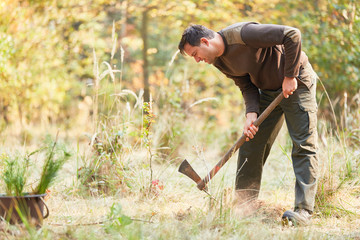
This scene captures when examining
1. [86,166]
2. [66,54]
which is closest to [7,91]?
[66,54]

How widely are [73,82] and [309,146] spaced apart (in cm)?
701

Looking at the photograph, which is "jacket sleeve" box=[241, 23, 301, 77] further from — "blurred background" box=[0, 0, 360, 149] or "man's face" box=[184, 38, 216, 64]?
"blurred background" box=[0, 0, 360, 149]

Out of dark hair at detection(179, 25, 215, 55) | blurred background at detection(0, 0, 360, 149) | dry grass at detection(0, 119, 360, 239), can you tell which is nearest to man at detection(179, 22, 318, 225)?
dark hair at detection(179, 25, 215, 55)

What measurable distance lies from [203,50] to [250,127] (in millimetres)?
668

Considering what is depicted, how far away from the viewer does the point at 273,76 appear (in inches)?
123

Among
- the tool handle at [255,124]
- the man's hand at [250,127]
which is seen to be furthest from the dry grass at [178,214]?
the man's hand at [250,127]

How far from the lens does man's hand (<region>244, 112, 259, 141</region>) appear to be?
10.1 ft

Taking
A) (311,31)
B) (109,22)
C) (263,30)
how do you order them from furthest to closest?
(109,22) < (311,31) < (263,30)

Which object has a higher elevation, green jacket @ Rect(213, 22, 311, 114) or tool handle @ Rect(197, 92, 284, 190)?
green jacket @ Rect(213, 22, 311, 114)

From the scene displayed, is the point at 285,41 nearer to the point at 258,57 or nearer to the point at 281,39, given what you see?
the point at 281,39

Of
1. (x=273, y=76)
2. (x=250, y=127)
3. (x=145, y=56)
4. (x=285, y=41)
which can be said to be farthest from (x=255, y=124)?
(x=145, y=56)

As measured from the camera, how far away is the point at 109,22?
35.4 feet

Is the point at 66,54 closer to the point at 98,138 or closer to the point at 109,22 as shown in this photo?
the point at 109,22

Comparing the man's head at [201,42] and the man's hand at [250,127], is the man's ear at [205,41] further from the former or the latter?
the man's hand at [250,127]
